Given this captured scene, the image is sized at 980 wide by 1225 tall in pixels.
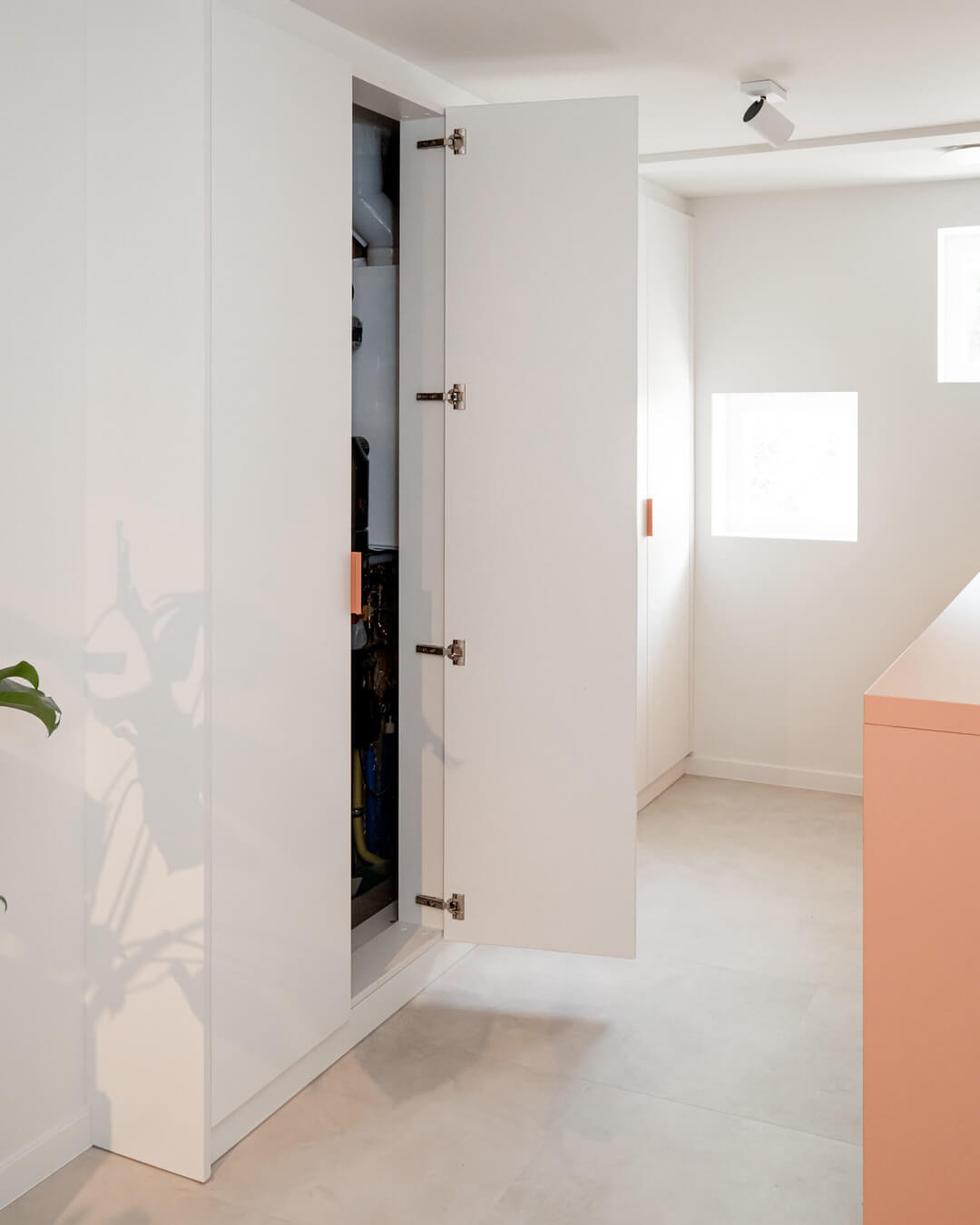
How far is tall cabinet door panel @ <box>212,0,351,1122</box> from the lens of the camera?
2.30m

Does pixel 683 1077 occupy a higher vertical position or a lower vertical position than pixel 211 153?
lower

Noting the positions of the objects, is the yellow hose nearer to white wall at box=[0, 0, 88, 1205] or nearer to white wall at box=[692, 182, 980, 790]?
white wall at box=[0, 0, 88, 1205]

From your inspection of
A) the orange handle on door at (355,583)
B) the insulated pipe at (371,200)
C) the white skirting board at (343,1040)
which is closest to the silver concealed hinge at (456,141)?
the insulated pipe at (371,200)

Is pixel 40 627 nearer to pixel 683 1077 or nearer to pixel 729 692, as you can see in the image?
pixel 683 1077

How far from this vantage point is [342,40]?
277 centimetres

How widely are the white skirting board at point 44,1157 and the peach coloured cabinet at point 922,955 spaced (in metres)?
1.72

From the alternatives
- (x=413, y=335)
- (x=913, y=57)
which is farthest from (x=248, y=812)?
(x=913, y=57)

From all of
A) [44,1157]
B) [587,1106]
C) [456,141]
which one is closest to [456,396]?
[456,141]

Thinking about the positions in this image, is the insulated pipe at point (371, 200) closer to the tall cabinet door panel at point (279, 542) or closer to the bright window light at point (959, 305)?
the tall cabinet door panel at point (279, 542)

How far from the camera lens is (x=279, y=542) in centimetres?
248

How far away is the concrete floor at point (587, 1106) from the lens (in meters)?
2.27

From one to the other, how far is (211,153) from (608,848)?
1871 millimetres

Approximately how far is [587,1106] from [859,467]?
9.99ft

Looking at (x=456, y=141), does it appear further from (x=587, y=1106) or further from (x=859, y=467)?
(x=859, y=467)
